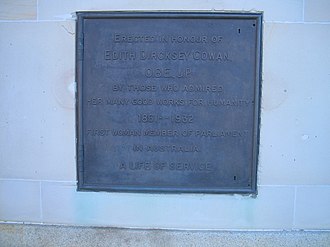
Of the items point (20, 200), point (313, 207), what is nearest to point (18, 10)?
point (20, 200)

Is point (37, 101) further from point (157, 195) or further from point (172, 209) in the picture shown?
point (172, 209)

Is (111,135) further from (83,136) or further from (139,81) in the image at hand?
(139,81)

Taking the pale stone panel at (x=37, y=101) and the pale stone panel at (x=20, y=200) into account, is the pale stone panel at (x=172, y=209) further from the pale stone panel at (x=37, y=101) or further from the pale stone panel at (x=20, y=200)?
the pale stone panel at (x=37, y=101)

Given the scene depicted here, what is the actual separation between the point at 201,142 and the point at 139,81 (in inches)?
31.9

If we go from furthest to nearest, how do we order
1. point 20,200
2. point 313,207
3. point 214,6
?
point 20,200 → point 313,207 → point 214,6

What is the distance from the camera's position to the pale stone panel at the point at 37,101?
3424mm

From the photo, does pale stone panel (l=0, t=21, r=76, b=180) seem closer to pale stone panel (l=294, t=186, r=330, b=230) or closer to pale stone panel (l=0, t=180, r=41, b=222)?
pale stone panel (l=0, t=180, r=41, b=222)

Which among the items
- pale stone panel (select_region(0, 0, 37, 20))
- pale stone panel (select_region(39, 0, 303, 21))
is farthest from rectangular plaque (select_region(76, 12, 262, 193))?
pale stone panel (select_region(0, 0, 37, 20))

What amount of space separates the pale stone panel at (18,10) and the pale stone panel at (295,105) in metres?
2.18

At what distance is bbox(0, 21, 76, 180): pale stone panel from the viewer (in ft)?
11.2

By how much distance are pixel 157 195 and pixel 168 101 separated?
35.5 inches

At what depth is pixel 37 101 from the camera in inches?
137

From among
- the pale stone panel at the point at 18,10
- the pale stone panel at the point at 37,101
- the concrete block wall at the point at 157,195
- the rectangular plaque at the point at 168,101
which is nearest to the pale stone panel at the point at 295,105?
the concrete block wall at the point at 157,195

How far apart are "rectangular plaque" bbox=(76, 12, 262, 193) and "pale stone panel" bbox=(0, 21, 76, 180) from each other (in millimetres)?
153
